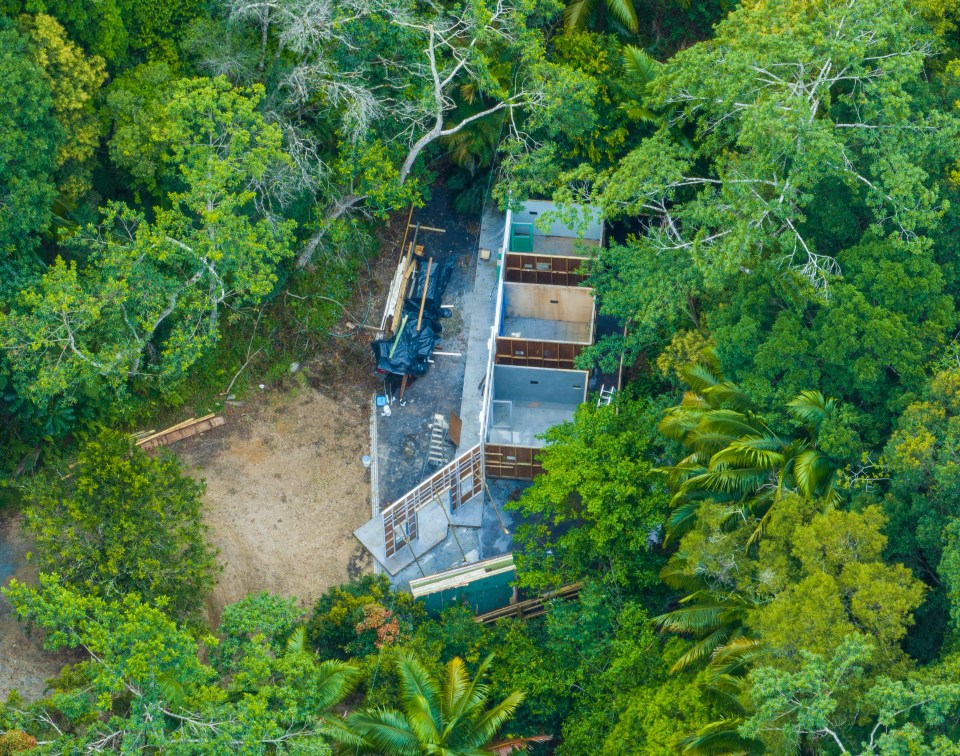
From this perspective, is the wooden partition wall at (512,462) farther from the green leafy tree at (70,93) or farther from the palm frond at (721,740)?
the green leafy tree at (70,93)

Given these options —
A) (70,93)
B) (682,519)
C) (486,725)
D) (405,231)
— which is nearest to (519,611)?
(486,725)

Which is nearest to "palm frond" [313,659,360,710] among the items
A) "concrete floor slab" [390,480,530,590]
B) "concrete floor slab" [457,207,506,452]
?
"concrete floor slab" [390,480,530,590]

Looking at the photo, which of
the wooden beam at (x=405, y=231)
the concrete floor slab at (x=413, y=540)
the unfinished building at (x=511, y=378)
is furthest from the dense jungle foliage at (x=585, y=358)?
the wooden beam at (x=405, y=231)

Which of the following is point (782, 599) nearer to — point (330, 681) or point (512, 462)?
point (330, 681)

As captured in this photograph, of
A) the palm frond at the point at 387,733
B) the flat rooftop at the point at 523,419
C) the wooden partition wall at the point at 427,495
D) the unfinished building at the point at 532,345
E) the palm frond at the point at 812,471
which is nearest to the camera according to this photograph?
the palm frond at the point at 812,471

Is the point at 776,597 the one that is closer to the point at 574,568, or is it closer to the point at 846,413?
the point at 846,413
